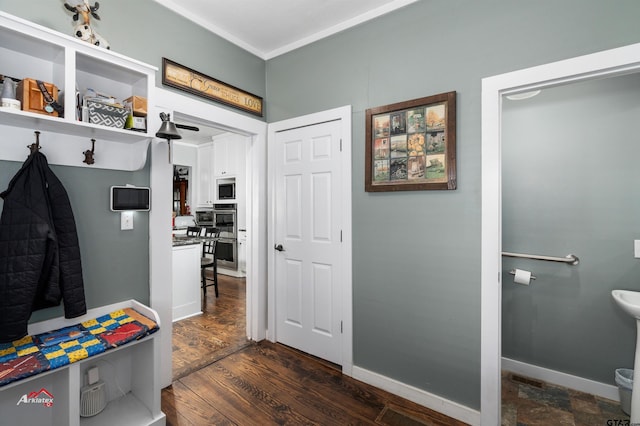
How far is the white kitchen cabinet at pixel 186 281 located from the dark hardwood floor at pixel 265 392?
57 centimetres

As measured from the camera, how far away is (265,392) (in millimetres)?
2152

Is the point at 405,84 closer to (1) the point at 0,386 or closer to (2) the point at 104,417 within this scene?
(1) the point at 0,386

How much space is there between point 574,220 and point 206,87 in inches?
122

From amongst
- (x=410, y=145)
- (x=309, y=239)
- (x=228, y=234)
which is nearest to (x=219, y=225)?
(x=228, y=234)

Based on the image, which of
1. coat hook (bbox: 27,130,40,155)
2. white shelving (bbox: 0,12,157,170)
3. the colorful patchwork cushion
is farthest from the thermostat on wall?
the colorful patchwork cushion

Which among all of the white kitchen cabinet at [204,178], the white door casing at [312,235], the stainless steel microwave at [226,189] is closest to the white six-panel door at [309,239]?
the white door casing at [312,235]

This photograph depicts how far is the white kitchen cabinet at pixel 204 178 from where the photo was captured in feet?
19.9

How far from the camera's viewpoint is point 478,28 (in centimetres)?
185

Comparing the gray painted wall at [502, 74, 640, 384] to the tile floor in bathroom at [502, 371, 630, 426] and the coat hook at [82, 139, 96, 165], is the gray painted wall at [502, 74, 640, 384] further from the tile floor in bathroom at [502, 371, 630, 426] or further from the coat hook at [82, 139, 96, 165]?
the coat hook at [82, 139, 96, 165]

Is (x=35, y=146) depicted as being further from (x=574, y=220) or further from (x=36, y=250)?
(x=574, y=220)

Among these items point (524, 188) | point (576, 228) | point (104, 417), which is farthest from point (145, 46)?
point (576, 228)

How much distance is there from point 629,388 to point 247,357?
9.04 ft

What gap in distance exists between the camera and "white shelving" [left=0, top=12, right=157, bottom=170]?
1455 millimetres

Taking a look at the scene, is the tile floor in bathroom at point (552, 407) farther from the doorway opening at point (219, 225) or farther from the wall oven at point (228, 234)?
the wall oven at point (228, 234)
